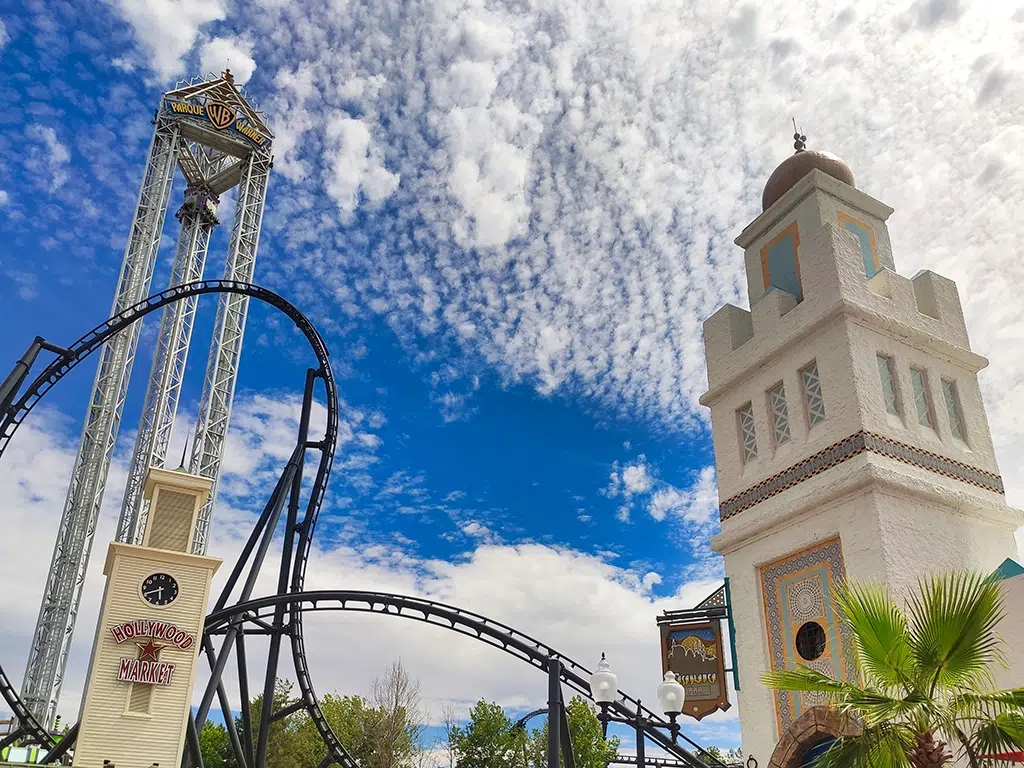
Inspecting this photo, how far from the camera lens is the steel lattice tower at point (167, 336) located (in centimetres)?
3108

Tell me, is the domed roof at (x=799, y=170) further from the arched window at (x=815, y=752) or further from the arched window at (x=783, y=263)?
the arched window at (x=815, y=752)

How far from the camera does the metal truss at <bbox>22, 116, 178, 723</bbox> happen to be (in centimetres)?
2994

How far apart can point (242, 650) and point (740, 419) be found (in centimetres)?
1152

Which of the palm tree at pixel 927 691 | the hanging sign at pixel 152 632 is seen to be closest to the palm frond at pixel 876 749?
the palm tree at pixel 927 691

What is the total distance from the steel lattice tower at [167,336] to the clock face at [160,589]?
17204 mm

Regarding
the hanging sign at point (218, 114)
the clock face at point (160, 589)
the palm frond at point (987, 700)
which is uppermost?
the hanging sign at point (218, 114)

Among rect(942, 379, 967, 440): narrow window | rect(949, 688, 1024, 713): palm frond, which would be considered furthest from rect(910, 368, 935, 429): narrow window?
rect(949, 688, 1024, 713): palm frond

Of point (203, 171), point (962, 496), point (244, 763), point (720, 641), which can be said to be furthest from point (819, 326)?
point (203, 171)

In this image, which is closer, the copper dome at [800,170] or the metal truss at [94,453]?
the copper dome at [800,170]

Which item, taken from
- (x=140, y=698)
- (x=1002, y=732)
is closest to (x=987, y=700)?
(x=1002, y=732)

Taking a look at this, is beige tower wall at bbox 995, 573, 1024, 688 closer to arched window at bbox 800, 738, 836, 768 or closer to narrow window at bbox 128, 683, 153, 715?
arched window at bbox 800, 738, 836, 768

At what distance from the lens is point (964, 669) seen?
900 cm

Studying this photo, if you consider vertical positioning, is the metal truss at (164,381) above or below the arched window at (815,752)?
above

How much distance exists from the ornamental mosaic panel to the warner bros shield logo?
106 feet
